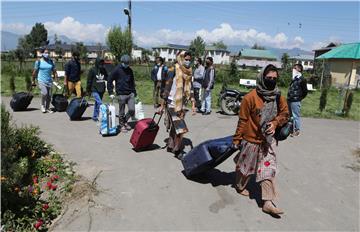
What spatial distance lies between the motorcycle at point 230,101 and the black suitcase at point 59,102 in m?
5.11

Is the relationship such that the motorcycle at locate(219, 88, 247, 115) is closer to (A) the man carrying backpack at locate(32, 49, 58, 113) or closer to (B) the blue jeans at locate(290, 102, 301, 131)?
(B) the blue jeans at locate(290, 102, 301, 131)

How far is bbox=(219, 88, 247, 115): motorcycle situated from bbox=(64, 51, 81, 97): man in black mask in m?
4.72

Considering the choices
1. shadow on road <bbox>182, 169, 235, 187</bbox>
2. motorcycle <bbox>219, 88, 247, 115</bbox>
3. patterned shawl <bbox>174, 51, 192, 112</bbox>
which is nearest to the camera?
shadow on road <bbox>182, 169, 235, 187</bbox>

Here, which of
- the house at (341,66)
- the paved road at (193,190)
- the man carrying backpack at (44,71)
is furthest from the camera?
the house at (341,66)

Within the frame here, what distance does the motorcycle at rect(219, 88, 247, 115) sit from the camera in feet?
38.8

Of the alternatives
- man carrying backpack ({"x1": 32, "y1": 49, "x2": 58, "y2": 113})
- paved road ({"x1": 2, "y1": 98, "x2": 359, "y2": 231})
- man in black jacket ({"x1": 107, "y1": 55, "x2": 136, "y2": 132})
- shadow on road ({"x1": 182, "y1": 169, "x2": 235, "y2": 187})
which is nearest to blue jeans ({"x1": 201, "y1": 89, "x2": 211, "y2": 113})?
paved road ({"x1": 2, "y1": 98, "x2": 359, "y2": 231})

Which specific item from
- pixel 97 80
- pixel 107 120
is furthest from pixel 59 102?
pixel 107 120

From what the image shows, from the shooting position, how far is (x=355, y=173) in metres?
6.64

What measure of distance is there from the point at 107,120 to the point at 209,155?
3649 mm

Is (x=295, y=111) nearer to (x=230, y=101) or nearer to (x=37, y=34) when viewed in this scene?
(x=230, y=101)

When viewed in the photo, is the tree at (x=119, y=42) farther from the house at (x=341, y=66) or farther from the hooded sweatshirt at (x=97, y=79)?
the hooded sweatshirt at (x=97, y=79)

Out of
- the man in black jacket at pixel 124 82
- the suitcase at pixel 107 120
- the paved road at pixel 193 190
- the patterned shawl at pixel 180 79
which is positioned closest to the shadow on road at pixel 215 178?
the paved road at pixel 193 190

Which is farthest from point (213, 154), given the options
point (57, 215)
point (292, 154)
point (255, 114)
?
point (292, 154)

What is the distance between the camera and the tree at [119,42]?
1320 inches
